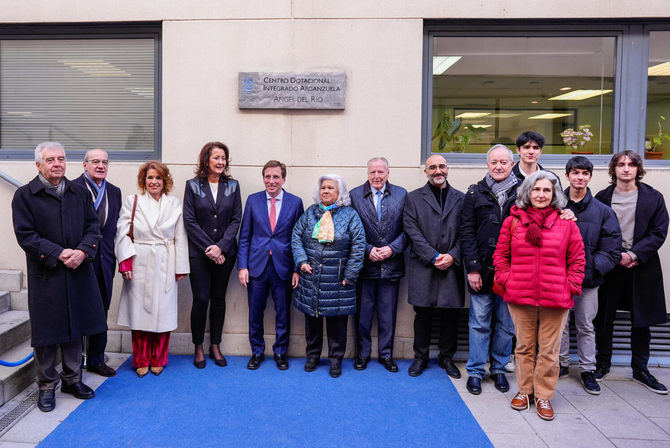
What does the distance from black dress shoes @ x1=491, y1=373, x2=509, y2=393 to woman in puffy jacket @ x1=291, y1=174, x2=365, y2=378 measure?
1.37 metres

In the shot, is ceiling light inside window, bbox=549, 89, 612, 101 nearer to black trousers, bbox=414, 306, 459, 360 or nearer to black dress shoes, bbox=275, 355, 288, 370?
black trousers, bbox=414, 306, 459, 360

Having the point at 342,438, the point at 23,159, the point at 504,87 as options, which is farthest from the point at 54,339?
the point at 504,87

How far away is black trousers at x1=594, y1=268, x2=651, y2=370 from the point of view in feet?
16.6

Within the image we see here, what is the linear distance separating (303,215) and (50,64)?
11.3ft

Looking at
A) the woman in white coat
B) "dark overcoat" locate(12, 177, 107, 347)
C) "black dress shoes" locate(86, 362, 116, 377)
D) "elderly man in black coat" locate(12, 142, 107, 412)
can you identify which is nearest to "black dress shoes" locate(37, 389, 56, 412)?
"elderly man in black coat" locate(12, 142, 107, 412)

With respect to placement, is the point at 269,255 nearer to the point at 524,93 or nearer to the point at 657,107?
the point at 524,93

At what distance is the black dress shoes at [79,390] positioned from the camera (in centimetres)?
459

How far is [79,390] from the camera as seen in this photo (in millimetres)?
4598

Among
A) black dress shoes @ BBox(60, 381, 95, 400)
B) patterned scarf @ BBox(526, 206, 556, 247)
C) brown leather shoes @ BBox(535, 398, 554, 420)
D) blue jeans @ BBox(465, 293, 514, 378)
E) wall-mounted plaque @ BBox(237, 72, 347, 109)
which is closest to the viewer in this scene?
patterned scarf @ BBox(526, 206, 556, 247)

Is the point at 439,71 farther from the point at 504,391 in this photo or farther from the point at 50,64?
the point at 50,64

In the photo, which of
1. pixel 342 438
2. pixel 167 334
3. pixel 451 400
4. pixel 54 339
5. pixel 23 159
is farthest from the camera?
pixel 23 159

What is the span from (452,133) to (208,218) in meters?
2.67

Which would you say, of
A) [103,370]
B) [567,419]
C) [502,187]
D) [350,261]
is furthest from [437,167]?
[103,370]

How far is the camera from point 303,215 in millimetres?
5336
